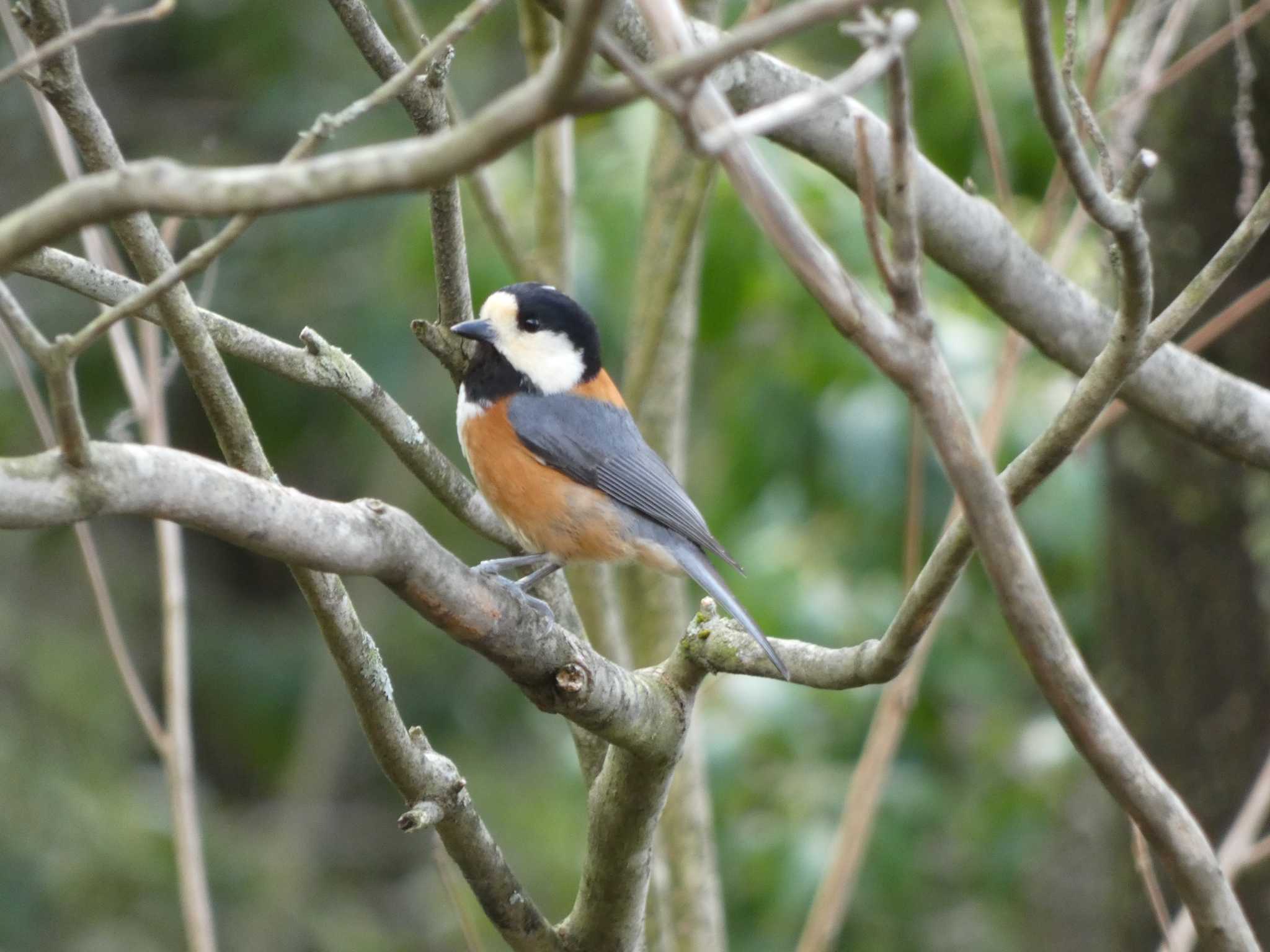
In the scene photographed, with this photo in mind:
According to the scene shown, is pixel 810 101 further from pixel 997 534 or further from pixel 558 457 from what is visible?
pixel 558 457

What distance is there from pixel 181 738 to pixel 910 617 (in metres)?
1.51

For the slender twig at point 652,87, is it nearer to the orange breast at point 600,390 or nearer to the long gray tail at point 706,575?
the long gray tail at point 706,575

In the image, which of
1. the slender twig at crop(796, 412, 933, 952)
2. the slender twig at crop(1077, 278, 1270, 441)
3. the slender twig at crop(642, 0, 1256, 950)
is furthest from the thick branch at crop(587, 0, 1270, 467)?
the slender twig at crop(642, 0, 1256, 950)

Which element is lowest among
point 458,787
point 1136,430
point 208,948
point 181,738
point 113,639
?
point 208,948

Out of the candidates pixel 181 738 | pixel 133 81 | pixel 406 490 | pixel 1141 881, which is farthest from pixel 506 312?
pixel 133 81

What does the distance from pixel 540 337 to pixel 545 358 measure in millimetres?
92

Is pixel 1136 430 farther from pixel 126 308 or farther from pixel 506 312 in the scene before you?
pixel 126 308

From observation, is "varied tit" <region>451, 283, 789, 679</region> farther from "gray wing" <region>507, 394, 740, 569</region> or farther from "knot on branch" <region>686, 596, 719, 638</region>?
"knot on branch" <region>686, 596, 719, 638</region>

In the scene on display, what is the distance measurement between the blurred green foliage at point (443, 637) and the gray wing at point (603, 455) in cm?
86

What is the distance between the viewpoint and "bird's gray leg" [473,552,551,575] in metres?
3.09

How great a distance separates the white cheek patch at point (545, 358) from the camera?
3562mm

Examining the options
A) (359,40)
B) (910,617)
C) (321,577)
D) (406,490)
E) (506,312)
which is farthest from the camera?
(406,490)

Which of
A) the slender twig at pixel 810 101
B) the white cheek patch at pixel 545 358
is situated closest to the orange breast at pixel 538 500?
the white cheek patch at pixel 545 358

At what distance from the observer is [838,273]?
1.47 m
